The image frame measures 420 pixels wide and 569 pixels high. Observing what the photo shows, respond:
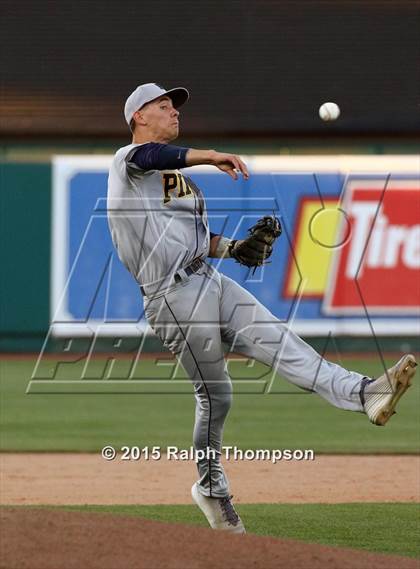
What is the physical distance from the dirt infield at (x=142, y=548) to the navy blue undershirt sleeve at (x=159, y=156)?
1.53 meters

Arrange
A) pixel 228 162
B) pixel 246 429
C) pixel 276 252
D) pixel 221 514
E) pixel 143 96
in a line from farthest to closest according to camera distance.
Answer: pixel 276 252 < pixel 246 429 < pixel 221 514 < pixel 143 96 < pixel 228 162

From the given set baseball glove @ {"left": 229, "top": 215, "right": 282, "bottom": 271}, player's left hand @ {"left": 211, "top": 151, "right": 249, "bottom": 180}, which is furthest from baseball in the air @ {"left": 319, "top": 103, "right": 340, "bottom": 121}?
player's left hand @ {"left": 211, "top": 151, "right": 249, "bottom": 180}

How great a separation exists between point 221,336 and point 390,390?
0.96 meters

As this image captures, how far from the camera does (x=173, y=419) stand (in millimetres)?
11688

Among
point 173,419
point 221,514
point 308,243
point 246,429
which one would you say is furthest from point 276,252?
point 221,514

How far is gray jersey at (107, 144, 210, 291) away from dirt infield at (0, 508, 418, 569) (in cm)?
140

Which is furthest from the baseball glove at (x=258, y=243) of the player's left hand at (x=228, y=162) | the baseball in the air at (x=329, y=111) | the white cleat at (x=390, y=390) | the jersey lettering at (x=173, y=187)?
the baseball in the air at (x=329, y=111)

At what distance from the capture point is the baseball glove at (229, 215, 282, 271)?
602cm

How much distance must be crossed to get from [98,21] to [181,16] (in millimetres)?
1303

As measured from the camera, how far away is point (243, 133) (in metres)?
18.9

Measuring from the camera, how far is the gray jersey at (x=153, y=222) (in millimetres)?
5785

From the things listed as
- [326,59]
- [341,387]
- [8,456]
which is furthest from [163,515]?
[326,59]

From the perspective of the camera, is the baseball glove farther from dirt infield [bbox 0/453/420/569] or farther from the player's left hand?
dirt infield [bbox 0/453/420/569]

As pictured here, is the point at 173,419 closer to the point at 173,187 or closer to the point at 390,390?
the point at 173,187
